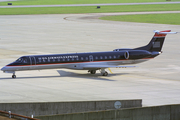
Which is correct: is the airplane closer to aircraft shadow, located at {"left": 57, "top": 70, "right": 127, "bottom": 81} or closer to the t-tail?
the t-tail

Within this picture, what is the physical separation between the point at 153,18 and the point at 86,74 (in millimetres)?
73146

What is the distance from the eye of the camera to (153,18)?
112 metres

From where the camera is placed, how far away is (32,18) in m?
115

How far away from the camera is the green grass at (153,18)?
104 m

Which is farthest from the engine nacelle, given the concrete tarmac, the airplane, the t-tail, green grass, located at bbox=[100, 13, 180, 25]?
green grass, located at bbox=[100, 13, 180, 25]

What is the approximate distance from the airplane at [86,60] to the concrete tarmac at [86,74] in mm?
1093

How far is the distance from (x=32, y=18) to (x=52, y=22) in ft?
42.0

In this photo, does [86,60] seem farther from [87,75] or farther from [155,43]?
[155,43]

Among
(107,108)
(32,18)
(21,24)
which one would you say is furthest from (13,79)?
(32,18)

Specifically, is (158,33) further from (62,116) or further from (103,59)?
(62,116)

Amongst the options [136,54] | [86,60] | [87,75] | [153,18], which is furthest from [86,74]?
[153,18]

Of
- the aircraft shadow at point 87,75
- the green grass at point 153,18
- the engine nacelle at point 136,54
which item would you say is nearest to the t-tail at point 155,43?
the engine nacelle at point 136,54

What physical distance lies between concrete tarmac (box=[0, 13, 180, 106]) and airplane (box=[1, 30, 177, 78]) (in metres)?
1.09

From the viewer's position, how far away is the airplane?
38969 mm
